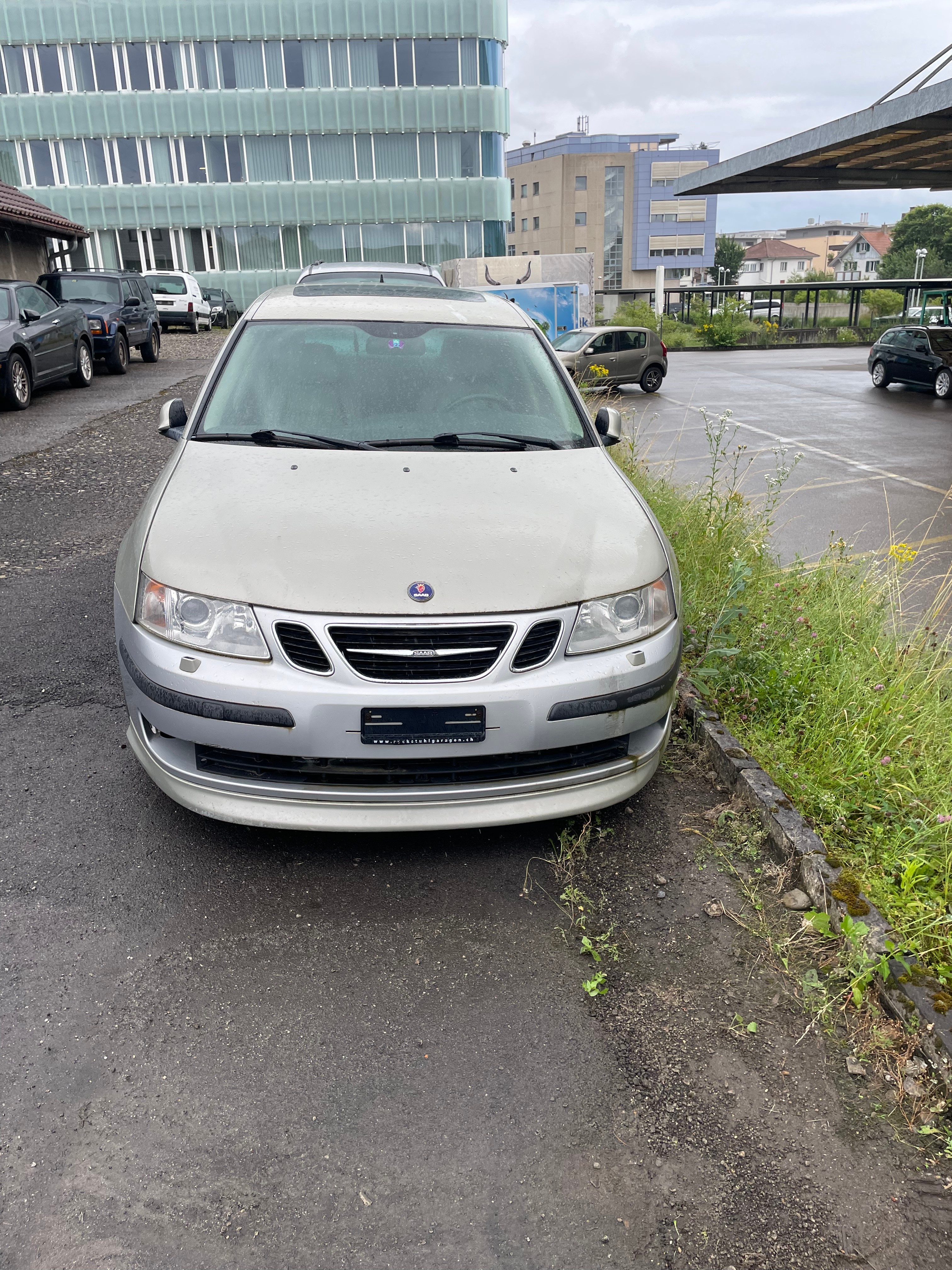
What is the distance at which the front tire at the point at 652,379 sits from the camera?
78.2ft

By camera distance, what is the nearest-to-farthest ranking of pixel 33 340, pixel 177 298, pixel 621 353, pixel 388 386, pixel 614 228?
pixel 388 386
pixel 33 340
pixel 621 353
pixel 177 298
pixel 614 228

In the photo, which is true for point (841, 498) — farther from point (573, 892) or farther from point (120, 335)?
point (120, 335)

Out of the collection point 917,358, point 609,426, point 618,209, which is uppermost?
point 618,209

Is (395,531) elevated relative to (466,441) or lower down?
lower down

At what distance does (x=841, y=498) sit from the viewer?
11.0 meters

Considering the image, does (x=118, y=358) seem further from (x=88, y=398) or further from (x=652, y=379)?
(x=652, y=379)

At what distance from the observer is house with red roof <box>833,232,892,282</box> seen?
15162 cm

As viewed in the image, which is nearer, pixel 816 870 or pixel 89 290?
pixel 816 870

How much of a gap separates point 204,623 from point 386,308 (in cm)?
238

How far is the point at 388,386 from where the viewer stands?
4.21 m

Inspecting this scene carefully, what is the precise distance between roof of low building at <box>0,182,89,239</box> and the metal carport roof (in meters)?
14.7

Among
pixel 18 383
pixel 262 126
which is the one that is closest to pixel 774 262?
pixel 262 126

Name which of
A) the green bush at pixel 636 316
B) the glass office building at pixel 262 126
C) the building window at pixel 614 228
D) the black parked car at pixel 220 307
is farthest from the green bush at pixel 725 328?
the building window at pixel 614 228

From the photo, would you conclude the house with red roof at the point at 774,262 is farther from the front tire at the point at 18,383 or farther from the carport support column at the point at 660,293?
the front tire at the point at 18,383
